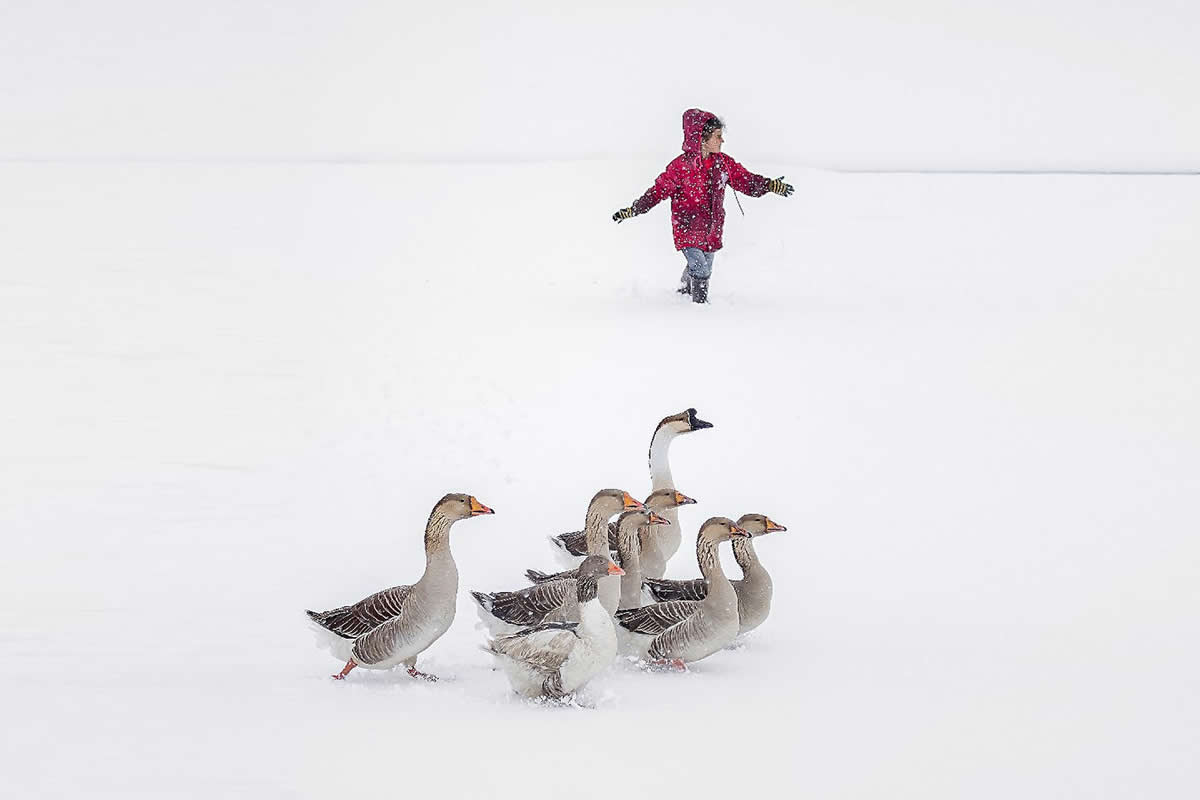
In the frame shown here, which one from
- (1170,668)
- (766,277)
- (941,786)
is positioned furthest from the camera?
(766,277)

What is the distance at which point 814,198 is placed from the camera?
2769cm

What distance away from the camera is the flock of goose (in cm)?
704

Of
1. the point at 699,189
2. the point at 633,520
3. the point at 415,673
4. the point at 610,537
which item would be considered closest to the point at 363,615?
the point at 415,673

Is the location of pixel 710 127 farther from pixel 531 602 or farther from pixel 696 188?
pixel 531 602

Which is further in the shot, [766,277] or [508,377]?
[766,277]

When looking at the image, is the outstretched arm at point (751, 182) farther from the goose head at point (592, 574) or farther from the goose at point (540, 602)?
the goose head at point (592, 574)

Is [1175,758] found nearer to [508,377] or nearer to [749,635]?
[749,635]

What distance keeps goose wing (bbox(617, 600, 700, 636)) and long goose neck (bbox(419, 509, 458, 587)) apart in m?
1.04

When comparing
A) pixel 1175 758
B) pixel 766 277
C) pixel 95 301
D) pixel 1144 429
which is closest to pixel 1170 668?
pixel 1175 758

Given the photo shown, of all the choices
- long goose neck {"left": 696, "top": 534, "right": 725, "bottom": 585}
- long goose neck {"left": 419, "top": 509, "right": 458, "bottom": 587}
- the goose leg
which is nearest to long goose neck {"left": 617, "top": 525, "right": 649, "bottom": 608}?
long goose neck {"left": 696, "top": 534, "right": 725, "bottom": 585}

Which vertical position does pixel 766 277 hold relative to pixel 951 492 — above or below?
above

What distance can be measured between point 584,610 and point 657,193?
11.1m

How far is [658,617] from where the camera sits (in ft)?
25.5

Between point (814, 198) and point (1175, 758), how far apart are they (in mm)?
21974
